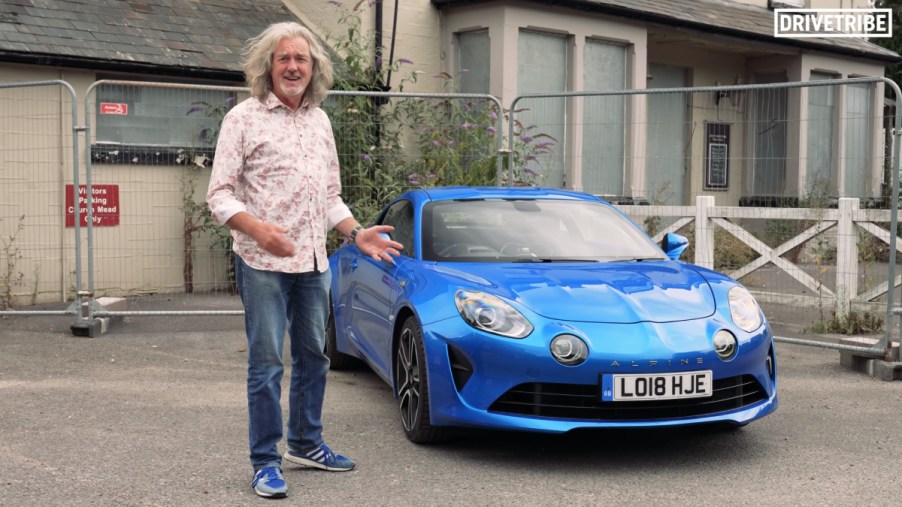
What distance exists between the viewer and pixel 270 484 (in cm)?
436

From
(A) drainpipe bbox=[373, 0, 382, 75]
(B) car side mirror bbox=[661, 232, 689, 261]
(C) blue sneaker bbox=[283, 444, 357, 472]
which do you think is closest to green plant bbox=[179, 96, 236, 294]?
(A) drainpipe bbox=[373, 0, 382, 75]

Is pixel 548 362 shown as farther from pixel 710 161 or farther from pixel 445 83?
pixel 445 83

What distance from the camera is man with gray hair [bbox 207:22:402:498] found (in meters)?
4.32

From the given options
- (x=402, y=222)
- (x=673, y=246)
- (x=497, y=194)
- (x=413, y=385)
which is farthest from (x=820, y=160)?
(x=413, y=385)

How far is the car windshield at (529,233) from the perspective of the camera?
5.96 metres

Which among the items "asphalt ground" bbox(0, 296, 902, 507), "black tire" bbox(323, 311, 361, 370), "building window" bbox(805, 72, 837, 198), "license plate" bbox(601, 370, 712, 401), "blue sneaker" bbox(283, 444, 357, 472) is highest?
"building window" bbox(805, 72, 837, 198)

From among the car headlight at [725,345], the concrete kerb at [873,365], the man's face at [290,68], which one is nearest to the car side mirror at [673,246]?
the car headlight at [725,345]

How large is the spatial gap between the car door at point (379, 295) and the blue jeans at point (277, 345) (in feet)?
3.31

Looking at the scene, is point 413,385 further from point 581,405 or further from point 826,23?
point 826,23

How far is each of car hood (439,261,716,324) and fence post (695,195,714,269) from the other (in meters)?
4.00

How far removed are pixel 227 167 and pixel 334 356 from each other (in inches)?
129

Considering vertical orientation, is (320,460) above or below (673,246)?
below

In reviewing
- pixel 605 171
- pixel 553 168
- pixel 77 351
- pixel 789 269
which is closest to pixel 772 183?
pixel 789 269

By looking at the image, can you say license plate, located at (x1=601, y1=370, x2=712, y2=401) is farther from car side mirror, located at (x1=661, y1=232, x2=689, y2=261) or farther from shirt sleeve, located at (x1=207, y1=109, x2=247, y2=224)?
shirt sleeve, located at (x1=207, y1=109, x2=247, y2=224)
